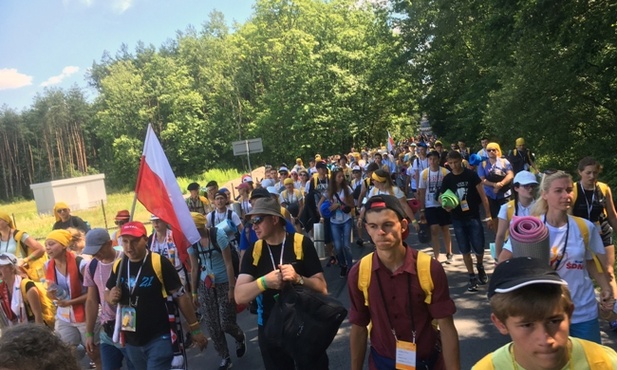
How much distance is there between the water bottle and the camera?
4324mm

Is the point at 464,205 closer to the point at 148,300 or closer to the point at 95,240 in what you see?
the point at 148,300

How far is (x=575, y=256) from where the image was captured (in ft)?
10.1

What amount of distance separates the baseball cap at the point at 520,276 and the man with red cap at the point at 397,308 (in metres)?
0.75

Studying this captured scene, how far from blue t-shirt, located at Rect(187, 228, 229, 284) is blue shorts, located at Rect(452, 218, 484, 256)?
3.35 metres

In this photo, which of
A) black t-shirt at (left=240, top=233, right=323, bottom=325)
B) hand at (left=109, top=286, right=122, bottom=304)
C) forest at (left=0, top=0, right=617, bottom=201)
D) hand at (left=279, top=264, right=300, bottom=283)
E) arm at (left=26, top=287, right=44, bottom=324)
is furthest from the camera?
forest at (left=0, top=0, right=617, bottom=201)

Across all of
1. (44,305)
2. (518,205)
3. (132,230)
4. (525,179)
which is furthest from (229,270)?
(525,179)

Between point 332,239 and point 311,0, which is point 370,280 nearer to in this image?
point 332,239

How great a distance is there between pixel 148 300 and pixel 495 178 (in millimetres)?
6986

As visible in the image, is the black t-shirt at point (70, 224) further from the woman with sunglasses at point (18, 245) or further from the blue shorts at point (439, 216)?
the blue shorts at point (439, 216)

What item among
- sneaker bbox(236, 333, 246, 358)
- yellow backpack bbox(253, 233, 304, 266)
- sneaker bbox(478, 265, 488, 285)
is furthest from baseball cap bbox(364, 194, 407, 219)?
sneaker bbox(478, 265, 488, 285)

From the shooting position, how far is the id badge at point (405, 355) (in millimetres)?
2473

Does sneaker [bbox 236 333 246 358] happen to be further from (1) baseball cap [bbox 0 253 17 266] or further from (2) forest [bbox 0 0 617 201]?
(2) forest [bbox 0 0 617 201]

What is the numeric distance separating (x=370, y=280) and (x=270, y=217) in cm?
107

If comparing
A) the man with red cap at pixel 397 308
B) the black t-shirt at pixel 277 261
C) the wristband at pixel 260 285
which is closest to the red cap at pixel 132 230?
the black t-shirt at pixel 277 261
